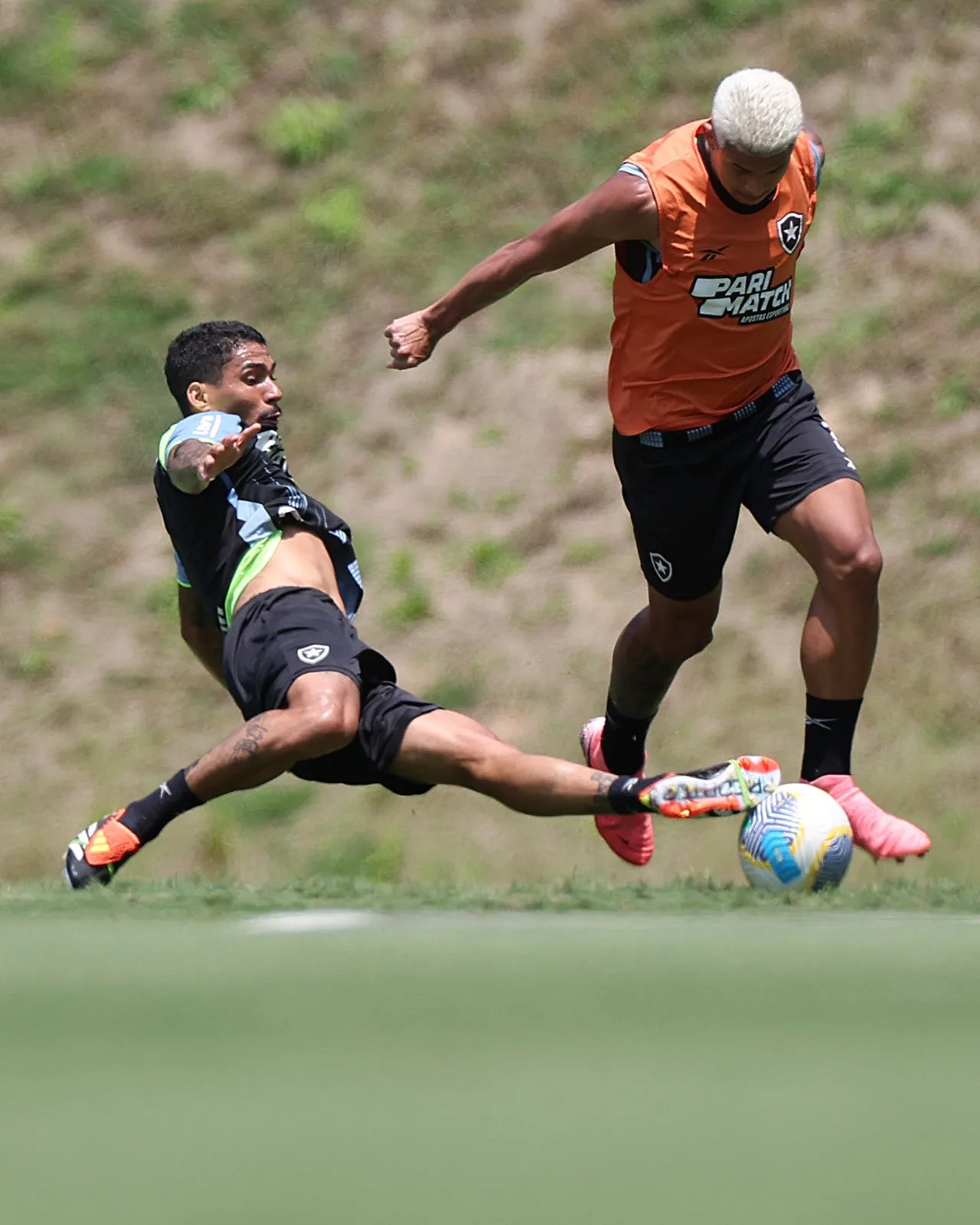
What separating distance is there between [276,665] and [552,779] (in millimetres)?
883

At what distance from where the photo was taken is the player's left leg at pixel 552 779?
177 inches

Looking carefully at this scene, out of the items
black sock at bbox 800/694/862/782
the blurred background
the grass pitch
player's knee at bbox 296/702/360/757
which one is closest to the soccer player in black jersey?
player's knee at bbox 296/702/360/757

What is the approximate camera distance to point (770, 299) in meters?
5.18

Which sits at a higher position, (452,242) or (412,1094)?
(452,242)

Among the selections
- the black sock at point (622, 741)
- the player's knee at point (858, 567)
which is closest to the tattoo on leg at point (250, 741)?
the black sock at point (622, 741)

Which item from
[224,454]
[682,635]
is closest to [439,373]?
[682,635]

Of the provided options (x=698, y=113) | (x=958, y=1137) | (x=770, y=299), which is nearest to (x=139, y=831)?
(x=770, y=299)

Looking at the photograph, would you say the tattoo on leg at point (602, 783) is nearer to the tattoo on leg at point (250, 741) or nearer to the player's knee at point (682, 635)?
the tattoo on leg at point (250, 741)

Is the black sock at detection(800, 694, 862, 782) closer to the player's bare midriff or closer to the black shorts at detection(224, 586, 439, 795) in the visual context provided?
the black shorts at detection(224, 586, 439, 795)

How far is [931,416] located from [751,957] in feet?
22.4

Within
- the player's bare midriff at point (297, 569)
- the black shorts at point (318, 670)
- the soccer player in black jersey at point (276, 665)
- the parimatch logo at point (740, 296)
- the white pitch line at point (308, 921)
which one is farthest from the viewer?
the player's bare midriff at point (297, 569)

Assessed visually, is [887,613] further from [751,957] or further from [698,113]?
[751,957]

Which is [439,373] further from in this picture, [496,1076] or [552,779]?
[496,1076]

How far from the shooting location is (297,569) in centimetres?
552
